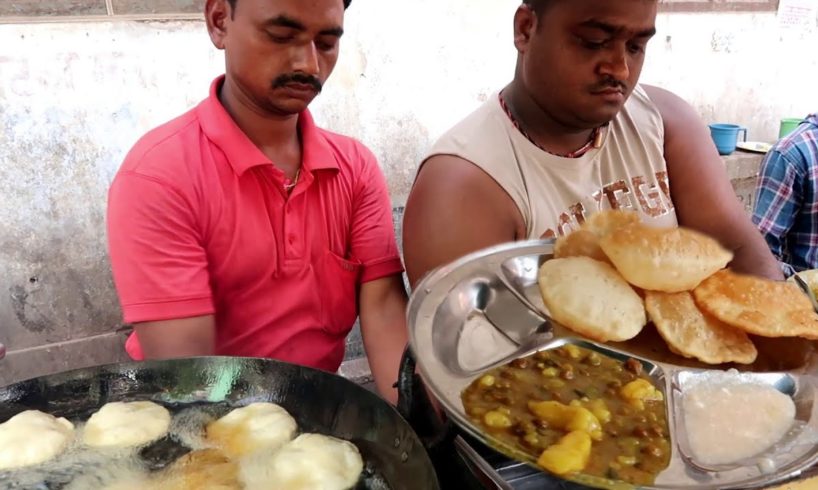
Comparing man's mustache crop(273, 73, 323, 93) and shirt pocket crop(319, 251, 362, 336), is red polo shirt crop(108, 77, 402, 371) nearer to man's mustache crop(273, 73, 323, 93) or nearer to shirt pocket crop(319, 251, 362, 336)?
shirt pocket crop(319, 251, 362, 336)

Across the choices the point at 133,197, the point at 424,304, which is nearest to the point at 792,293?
the point at 424,304

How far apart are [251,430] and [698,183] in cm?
178

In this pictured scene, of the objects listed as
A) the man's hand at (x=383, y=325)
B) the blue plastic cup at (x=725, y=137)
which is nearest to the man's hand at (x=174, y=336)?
the man's hand at (x=383, y=325)

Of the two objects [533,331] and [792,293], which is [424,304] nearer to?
[533,331]

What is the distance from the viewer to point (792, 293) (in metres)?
1.28

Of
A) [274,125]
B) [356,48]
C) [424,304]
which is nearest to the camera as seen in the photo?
[424,304]

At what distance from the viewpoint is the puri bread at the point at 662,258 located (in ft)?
4.13

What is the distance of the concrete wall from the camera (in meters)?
3.10

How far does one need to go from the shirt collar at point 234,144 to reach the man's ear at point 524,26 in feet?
2.37

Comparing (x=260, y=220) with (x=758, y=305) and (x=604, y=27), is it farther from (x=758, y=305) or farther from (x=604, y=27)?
(x=758, y=305)

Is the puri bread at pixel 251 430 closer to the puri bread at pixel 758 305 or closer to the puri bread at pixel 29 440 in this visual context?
the puri bread at pixel 29 440

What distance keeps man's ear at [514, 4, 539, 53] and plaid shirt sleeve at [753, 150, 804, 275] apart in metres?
1.65

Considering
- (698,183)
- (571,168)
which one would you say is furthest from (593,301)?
(698,183)

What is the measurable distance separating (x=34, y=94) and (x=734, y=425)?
3.26m
